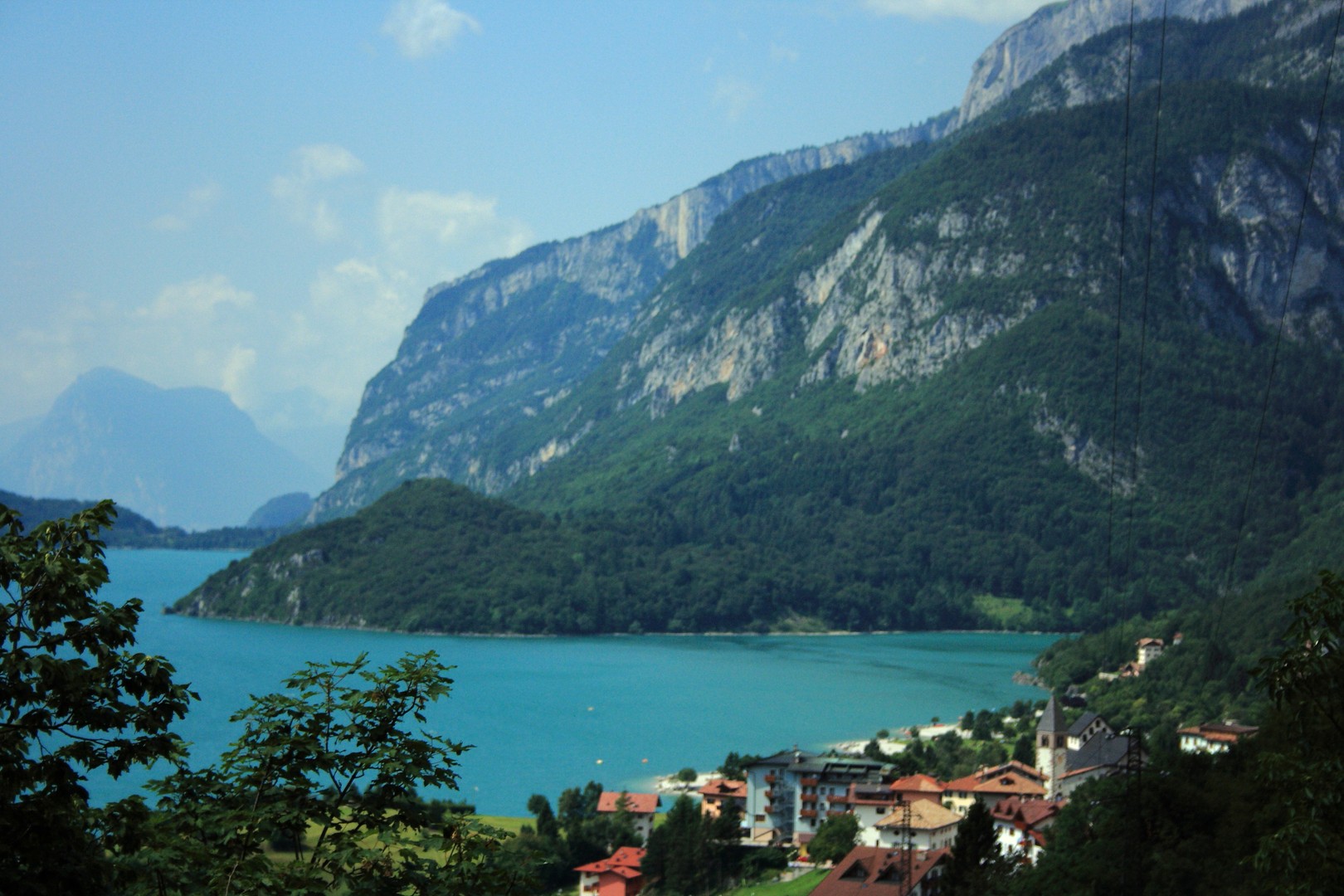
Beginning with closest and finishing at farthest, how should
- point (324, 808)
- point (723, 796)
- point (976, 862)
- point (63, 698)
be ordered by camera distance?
point (63, 698) → point (324, 808) → point (976, 862) → point (723, 796)

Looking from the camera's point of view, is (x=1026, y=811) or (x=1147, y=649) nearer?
(x=1026, y=811)

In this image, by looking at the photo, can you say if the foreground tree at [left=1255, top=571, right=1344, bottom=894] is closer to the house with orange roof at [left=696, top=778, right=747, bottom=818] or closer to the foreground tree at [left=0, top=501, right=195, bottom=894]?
the foreground tree at [left=0, top=501, right=195, bottom=894]

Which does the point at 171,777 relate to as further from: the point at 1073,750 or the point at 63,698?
the point at 1073,750

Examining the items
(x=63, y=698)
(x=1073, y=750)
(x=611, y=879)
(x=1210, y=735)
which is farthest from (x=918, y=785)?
(x=63, y=698)

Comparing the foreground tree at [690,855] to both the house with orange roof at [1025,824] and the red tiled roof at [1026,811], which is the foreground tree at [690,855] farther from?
the red tiled roof at [1026,811]

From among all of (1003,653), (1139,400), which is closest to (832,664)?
(1003,653)

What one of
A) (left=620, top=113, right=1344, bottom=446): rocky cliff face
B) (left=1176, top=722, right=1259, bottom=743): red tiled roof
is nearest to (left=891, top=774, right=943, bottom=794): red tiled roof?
(left=1176, top=722, right=1259, bottom=743): red tiled roof

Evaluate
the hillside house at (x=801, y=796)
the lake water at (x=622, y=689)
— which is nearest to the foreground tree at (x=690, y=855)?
the hillside house at (x=801, y=796)
